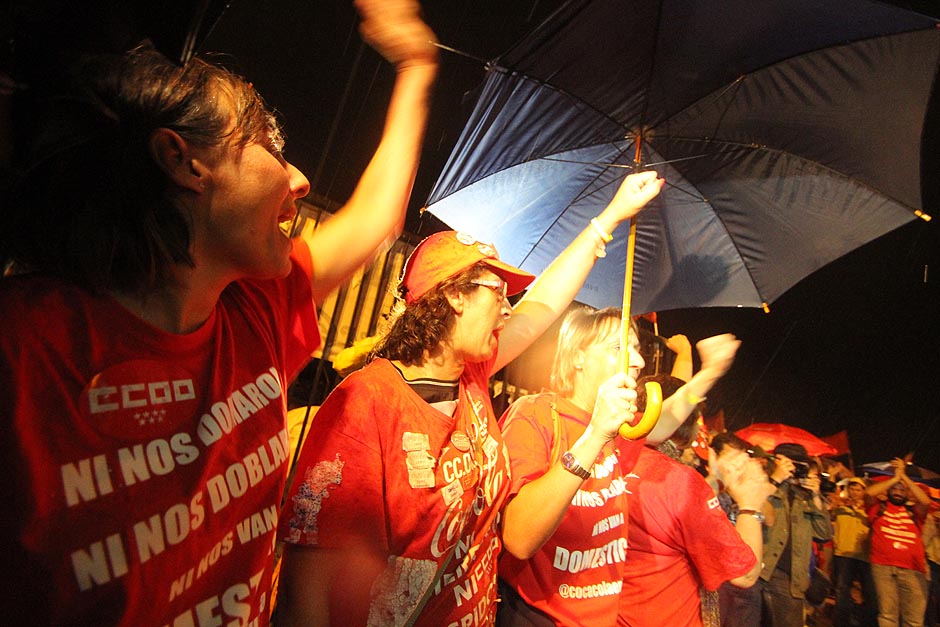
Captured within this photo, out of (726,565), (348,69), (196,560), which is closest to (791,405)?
(726,565)

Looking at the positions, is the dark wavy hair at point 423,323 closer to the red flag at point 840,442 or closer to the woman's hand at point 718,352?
the woman's hand at point 718,352

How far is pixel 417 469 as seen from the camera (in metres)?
1.58

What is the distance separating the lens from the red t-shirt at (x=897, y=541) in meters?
7.59

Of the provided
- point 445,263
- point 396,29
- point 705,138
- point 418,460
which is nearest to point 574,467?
point 418,460

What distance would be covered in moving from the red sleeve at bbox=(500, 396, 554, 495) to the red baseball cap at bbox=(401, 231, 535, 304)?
0.55 m

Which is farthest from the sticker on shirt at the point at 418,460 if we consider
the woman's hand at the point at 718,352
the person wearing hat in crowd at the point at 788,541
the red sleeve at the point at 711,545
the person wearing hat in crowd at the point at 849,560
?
the person wearing hat in crowd at the point at 849,560

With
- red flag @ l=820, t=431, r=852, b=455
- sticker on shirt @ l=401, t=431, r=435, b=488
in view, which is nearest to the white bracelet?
sticker on shirt @ l=401, t=431, r=435, b=488

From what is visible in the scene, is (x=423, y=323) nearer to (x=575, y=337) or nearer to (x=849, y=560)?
(x=575, y=337)

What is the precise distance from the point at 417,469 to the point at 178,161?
102 centimetres

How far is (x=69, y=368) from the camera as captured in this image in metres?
0.83

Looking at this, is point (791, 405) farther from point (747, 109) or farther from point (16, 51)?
point (16, 51)

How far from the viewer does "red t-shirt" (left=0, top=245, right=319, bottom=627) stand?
0.76 m

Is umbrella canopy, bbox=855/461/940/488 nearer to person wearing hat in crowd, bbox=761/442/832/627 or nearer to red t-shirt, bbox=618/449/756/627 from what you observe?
person wearing hat in crowd, bbox=761/442/832/627

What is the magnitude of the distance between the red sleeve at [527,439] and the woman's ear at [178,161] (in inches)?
57.9
